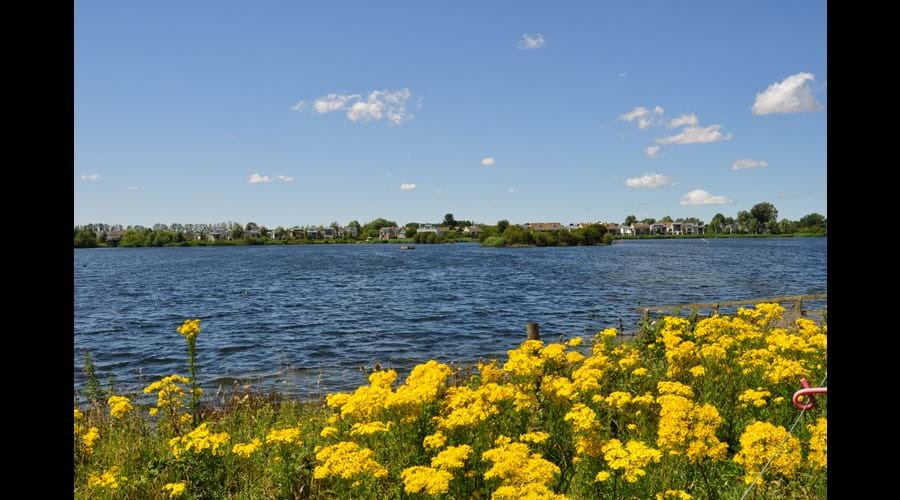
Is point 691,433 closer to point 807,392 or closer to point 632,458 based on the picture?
point 632,458

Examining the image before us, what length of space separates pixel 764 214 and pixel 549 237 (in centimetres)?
9137

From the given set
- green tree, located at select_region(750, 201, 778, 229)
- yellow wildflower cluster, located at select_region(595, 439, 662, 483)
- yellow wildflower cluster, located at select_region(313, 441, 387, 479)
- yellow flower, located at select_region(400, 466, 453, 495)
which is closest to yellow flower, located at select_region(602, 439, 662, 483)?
yellow wildflower cluster, located at select_region(595, 439, 662, 483)

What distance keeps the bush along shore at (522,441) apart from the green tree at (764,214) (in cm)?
20175

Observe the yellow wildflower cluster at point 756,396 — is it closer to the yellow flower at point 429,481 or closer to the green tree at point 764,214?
the yellow flower at point 429,481

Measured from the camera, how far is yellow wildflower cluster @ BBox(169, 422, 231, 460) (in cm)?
537

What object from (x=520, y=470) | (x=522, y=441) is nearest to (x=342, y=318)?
(x=522, y=441)

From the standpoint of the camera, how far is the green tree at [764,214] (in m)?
183

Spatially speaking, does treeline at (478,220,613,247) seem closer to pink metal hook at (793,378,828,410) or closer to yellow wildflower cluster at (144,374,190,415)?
yellow wildflower cluster at (144,374,190,415)

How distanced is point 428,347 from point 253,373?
5.62 metres

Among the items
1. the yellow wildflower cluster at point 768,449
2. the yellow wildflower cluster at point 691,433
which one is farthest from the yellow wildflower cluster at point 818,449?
the yellow wildflower cluster at point 691,433

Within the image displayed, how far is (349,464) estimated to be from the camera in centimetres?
399
